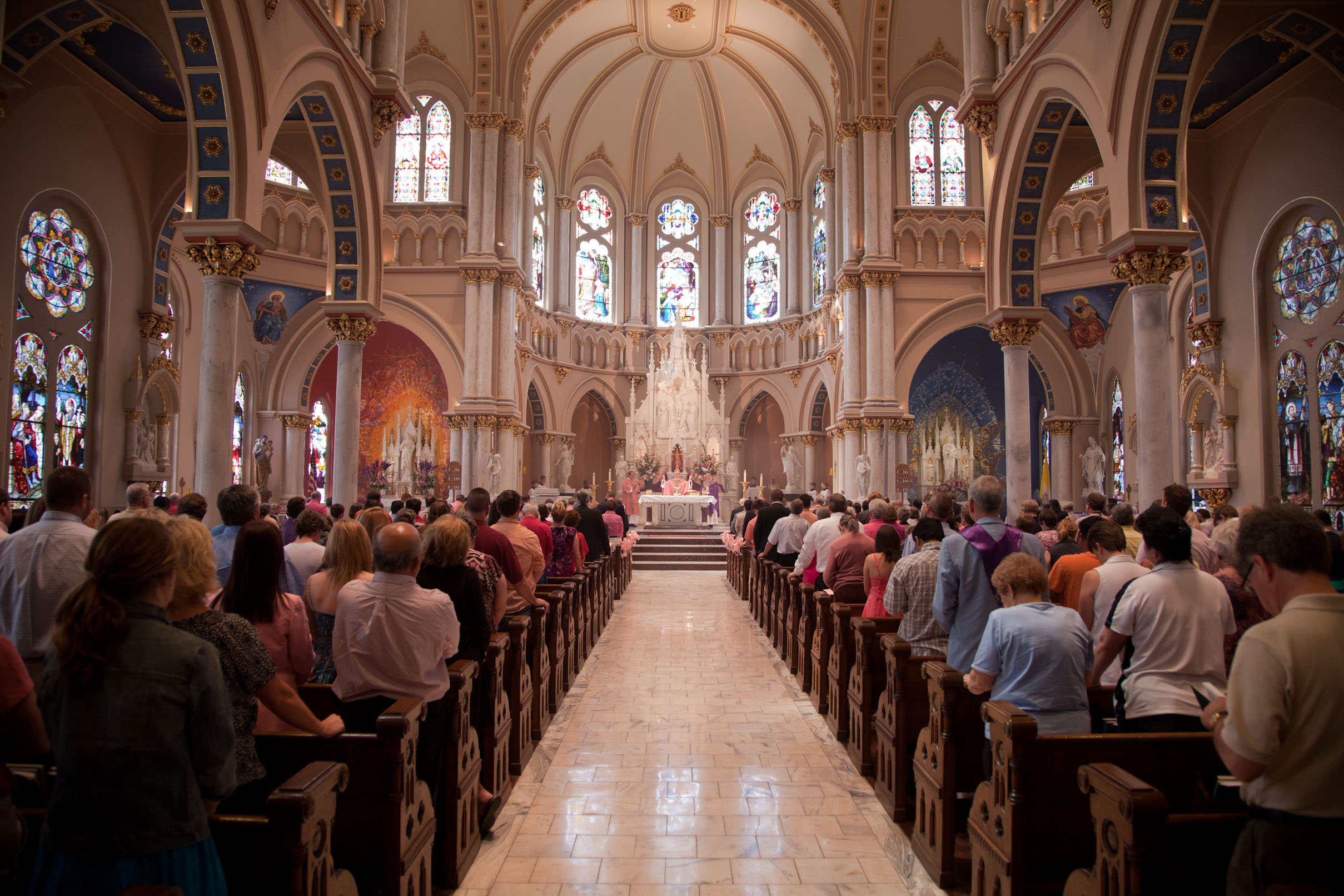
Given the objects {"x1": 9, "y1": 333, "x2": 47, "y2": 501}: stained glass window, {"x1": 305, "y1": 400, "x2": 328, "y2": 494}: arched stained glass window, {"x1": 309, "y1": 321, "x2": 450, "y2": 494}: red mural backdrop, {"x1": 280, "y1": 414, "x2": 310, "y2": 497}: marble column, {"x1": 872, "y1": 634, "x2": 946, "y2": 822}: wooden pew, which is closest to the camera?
{"x1": 872, "y1": 634, "x2": 946, "y2": 822}: wooden pew

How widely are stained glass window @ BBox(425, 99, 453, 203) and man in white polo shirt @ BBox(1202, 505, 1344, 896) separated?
74.8 ft

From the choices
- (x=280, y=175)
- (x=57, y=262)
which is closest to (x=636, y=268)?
(x=280, y=175)

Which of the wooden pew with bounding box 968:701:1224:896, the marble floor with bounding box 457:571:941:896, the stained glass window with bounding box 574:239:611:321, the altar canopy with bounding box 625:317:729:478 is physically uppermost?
the stained glass window with bounding box 574:239:611:321

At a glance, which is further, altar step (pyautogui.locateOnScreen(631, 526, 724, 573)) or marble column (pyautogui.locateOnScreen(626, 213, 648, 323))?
marble column (pyautogui.locateOnScreen(626, 213, 648, 323))

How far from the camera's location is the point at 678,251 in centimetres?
3108

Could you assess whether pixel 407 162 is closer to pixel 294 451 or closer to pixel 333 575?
pixel 294 451

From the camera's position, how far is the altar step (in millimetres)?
19531

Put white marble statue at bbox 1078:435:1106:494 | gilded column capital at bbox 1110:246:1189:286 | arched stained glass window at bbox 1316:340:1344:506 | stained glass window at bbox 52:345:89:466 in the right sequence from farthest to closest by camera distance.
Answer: white marble statue at bbox 1078:435:1106:494, stained glass window at bbox 52:345:89:466, arched stained glass window at bbox 1316:340:1344:506, gilded column capital at bbox 1110:246:1189:286

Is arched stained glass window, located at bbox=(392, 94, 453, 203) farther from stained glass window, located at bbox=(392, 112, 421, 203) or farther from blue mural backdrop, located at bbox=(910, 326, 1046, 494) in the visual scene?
blue mural backdrop, located at bbox=(910, 326, 1046, 494)

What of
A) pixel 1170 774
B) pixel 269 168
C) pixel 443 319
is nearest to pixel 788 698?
pixel 1170 774

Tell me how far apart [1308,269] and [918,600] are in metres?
11.7

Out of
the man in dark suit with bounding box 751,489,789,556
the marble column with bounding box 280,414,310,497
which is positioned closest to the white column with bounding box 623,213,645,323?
the marble column with bounding box 280,414,310,497

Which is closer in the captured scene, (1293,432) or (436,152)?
(1293,432)

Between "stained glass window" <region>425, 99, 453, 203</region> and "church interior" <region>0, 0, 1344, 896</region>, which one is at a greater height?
"stained glass window" <region>425, 99, 453, 203</region>
